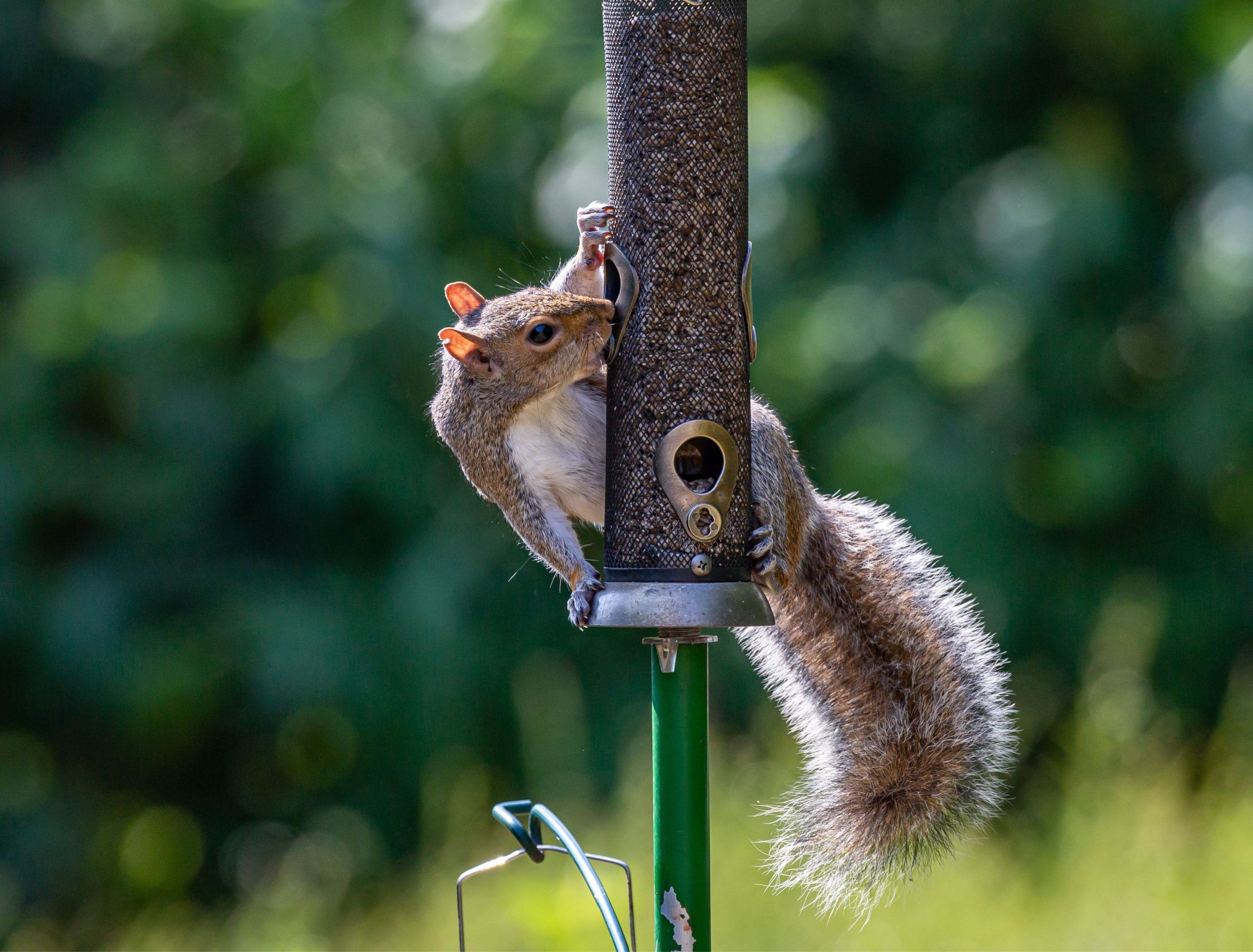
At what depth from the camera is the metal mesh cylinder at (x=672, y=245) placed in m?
1.55

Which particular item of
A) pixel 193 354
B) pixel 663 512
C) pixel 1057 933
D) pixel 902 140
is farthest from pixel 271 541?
pixel 663 512

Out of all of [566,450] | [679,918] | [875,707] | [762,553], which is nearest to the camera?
[679,918]

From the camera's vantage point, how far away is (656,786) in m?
1.44

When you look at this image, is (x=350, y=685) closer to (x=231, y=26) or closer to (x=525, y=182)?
(x=525, y=182)

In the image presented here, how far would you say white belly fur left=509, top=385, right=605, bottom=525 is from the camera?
163 centimetres

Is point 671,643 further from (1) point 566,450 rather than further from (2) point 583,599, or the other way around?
(1) point 566,450

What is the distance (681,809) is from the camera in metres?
1.43

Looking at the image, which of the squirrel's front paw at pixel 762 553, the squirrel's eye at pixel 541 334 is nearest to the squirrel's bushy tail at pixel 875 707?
the squirrel's front paw at pixel 762 553

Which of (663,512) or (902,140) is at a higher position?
(902,140)

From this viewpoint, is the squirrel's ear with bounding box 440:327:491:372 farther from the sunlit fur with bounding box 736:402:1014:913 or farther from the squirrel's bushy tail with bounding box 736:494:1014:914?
the squirrel's bushy tail with bounding box 736:494:1014:914

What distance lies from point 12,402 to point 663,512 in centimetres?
397

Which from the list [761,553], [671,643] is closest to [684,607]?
[671,643]

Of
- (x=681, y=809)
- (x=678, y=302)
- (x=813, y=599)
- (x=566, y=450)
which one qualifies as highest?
(x=678, y=302)

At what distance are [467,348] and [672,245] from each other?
25cm
